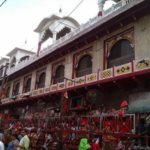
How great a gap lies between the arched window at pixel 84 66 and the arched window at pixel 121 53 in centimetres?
201

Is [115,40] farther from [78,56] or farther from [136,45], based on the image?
[78,56]

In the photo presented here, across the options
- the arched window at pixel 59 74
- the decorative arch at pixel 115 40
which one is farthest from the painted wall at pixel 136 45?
the arched window at pixel 59 74

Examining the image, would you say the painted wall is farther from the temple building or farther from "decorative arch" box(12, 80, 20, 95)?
"decorative arch" box(12, 80, 20, 95)

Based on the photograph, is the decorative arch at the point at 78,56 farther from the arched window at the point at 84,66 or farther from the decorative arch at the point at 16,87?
the decorative arch at the point at 16,87

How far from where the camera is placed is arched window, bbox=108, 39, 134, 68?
1271cm

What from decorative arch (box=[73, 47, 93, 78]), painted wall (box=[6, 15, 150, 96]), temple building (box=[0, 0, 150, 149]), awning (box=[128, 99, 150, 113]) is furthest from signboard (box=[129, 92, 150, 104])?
decorative arch (box=[73, 47, 93, 78])

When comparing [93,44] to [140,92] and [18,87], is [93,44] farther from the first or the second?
[18,87]

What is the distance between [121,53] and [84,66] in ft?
11.9

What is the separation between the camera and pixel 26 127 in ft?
43.2

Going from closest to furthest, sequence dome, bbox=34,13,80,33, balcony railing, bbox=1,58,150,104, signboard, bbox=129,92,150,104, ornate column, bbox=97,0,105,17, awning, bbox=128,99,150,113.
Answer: awning, bbox=128,99,150,113 < signboard, bbox=129,92,150,104 < balcony railing, bbox=1,58,150,104 < ornate column, bbox=97,0,105,17 < dome, bbox=34,13,80,33

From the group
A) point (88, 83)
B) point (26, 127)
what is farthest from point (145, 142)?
point (26, 127)

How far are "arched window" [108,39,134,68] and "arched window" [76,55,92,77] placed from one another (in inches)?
79.0

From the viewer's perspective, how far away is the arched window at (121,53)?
41.7 ft

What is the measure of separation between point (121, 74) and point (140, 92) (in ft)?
4.90
